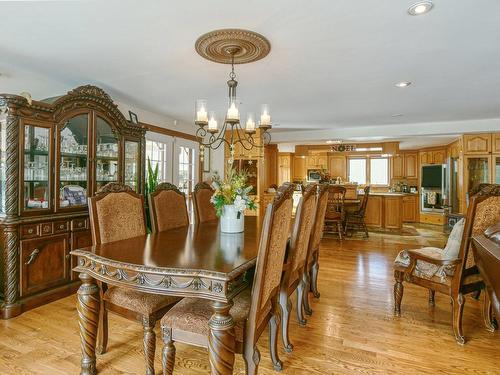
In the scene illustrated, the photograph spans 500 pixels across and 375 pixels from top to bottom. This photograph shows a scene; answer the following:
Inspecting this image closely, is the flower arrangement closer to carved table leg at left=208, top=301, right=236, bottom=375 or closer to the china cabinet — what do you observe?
carved table leg at left=208, top=301, right=236, bottom=375

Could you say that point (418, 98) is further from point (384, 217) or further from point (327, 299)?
point (384, 217)

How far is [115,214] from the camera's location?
83.8 inches

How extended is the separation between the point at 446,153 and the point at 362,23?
7.09 m

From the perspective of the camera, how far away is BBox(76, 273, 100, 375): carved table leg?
5.61 ft

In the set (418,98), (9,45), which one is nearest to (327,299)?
(418,98)

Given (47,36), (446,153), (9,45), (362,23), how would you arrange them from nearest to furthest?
(362,23)
(47,36)
(9,45)
(446,153)

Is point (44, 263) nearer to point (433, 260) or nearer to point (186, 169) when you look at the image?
point (186, 169)

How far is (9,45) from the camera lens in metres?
2.40

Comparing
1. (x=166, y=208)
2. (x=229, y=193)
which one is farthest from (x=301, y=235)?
(x=166, y=208)

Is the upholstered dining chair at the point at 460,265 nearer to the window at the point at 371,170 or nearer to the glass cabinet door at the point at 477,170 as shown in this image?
the glass cabinet door at the point at 477,170

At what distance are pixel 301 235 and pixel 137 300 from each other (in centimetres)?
113

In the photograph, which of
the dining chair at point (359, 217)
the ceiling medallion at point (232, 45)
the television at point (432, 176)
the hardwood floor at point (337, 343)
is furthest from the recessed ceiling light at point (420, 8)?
the television at point (432, 176)

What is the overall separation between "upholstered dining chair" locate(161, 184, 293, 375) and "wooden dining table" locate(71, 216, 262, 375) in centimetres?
10

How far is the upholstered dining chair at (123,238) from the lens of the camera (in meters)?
1.73
